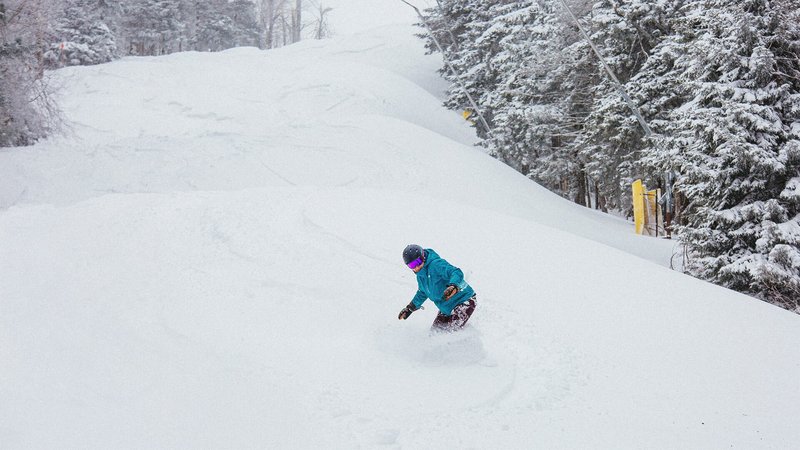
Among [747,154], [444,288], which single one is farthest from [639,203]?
[444,288]

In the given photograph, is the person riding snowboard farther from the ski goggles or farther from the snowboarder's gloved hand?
the snowboarder's gloved hand

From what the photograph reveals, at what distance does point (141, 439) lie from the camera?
4.04 m

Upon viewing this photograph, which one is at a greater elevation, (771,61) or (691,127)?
(771,61)

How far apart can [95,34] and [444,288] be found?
33342 mm

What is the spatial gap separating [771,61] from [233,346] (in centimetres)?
1018

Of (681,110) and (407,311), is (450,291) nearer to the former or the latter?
(407,311)

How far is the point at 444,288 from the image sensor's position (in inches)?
238

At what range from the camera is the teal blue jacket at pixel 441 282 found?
19.6 feet

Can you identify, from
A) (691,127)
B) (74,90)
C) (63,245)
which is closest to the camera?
(63,245)

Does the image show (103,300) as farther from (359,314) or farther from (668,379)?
(668,379)

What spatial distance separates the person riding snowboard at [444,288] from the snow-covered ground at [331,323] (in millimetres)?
230

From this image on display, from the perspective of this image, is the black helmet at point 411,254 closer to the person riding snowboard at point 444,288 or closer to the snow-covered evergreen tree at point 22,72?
the person riding snowboard at point 444,288

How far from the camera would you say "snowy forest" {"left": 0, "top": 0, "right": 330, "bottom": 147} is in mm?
12211

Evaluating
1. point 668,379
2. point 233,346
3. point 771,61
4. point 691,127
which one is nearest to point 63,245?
point 233,346
